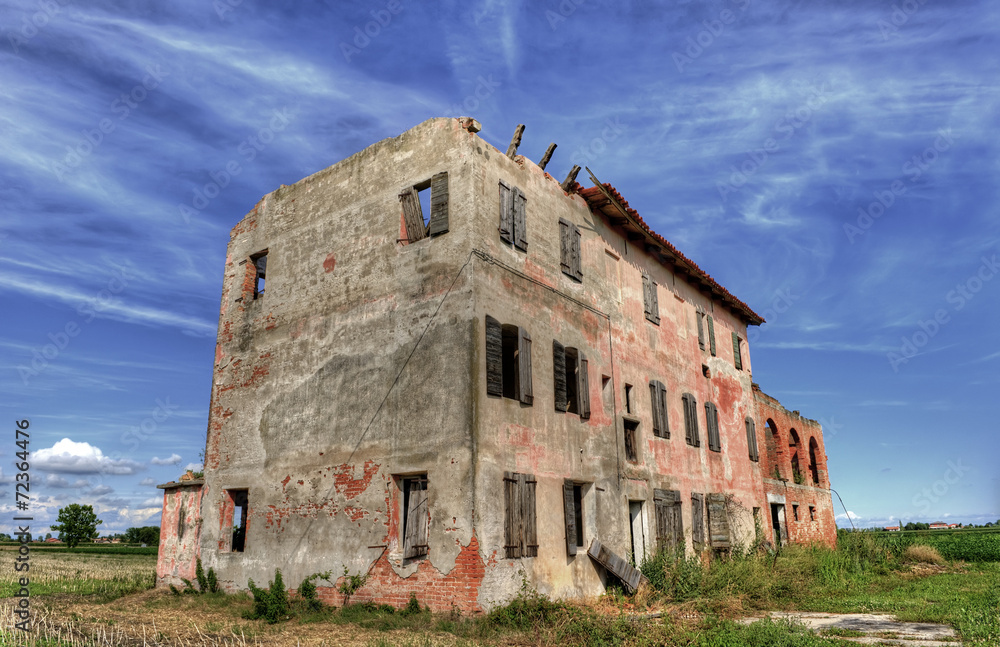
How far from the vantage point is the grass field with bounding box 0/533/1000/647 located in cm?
988

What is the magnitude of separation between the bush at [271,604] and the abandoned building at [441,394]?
72 centimetres

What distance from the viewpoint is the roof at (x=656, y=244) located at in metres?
16.9

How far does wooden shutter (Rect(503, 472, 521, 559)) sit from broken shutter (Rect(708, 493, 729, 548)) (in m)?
8.96

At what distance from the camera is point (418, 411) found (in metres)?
12.2

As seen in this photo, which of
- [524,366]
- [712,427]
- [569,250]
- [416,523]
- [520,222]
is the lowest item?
[416,523]

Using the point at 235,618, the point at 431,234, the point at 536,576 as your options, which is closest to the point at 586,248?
the point at 431,234

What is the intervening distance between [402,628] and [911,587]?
47.8ft

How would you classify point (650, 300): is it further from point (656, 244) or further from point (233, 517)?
point (233, 517)

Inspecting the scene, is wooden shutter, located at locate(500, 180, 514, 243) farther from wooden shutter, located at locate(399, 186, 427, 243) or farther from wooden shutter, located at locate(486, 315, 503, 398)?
wooden shutter, located at locate(486, 315, 503, 398)

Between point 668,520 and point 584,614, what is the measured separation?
639cm

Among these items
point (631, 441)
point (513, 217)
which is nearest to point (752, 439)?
point (631, 441)

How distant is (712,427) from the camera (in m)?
20.4

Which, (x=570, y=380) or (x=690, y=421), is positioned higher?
(x=570, y=380)

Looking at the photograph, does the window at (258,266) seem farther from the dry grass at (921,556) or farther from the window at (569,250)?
the dry grass at (921,556)
